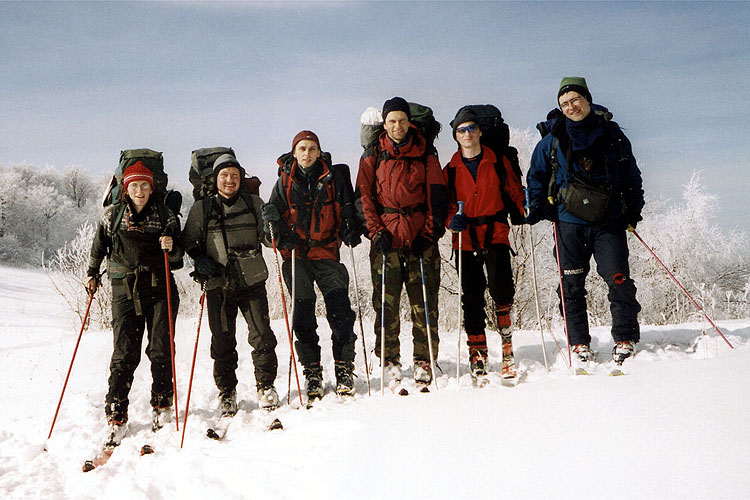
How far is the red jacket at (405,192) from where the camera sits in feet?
15.5

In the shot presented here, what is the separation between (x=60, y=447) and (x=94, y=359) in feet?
9.75

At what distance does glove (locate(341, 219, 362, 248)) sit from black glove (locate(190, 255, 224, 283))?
116 centimetres

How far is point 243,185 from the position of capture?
189 inches

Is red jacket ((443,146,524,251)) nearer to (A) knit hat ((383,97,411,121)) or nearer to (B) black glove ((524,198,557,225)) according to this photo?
(B) black glove ((524,198,557,225))

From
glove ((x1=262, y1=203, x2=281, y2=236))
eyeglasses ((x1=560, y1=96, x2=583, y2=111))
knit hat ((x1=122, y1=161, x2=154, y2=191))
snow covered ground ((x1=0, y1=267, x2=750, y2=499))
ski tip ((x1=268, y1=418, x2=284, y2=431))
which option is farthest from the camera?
eyeglasses ((x1=560, y1=96, x2=583, y2=111))

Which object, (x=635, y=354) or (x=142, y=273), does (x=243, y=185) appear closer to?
(x=142, y=273)

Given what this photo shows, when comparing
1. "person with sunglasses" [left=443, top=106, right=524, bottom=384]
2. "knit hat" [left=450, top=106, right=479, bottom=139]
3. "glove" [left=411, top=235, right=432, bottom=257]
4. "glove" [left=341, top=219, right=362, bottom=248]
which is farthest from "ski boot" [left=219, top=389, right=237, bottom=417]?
"knit hat" [left=450, top=106, right=479, bottom=139]

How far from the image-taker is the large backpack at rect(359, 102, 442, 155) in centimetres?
496

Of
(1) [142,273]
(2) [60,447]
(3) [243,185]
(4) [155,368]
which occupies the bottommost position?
(2) [60,447]

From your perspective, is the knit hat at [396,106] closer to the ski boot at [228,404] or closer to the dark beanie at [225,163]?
the dark beanie at [225,163]

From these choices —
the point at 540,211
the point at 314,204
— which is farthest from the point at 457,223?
the point at 314,204

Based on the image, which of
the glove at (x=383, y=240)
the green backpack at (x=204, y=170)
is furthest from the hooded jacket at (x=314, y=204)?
the green backpack at (x=204, y=170)

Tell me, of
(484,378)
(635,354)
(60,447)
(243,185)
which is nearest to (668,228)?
(635,354)

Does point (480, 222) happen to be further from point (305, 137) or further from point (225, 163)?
point (225, 163)
